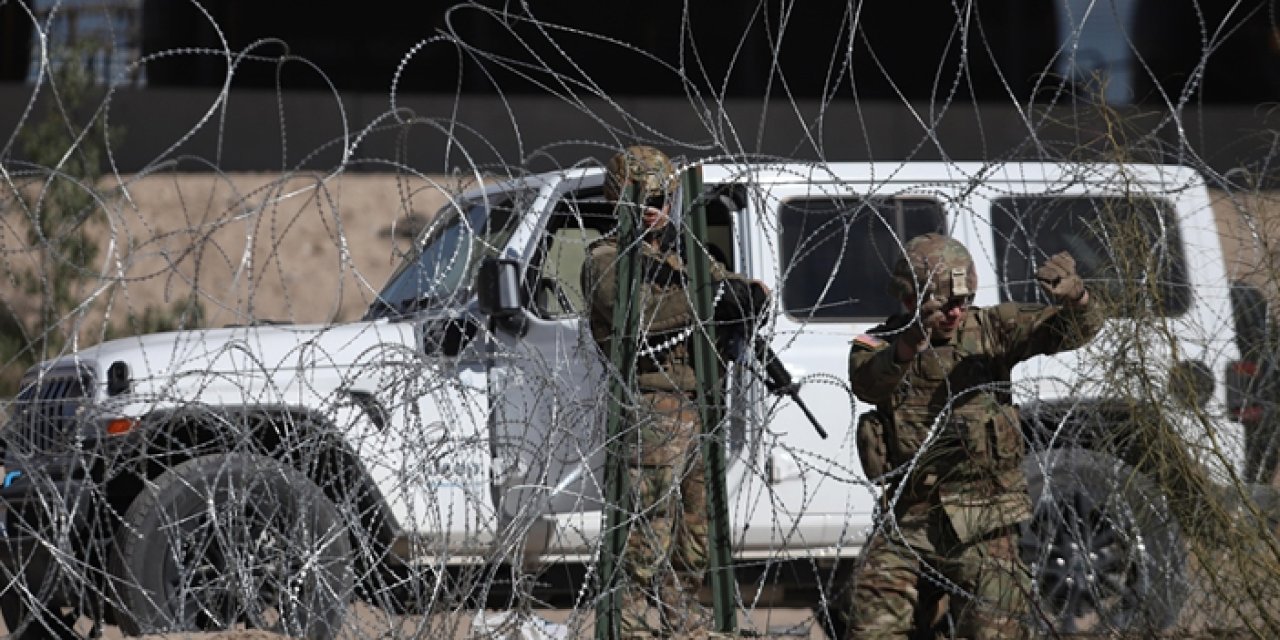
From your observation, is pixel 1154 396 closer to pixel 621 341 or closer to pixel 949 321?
pixel 949 321

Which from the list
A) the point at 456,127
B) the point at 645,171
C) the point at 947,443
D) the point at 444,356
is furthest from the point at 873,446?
the point at 456,127

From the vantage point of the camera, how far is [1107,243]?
4.57 meters

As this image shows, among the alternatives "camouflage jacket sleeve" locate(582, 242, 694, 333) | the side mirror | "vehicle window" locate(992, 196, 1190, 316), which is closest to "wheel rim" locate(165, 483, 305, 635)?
the side mirror

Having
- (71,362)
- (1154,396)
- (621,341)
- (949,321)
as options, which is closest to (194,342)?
(71,362)

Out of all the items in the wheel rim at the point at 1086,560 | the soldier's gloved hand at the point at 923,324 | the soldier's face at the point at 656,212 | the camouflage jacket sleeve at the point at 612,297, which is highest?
the soldier's face at the point at 656,212

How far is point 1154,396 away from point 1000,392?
0.39 meters

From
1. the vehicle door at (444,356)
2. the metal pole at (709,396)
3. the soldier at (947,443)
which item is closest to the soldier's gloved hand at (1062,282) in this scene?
the soldier at (947,443)

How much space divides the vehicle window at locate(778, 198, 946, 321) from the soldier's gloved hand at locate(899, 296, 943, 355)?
1892 mm

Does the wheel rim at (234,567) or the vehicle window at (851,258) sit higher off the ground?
the vehicle window at (851,258)

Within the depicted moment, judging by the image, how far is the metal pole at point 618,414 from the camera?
14.5 feet

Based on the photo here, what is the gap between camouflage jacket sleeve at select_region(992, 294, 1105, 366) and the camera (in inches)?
168

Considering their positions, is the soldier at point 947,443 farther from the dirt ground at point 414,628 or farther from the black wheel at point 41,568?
the black wheel at point 41,568

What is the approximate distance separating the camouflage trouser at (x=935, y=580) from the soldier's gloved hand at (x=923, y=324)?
1.45ft

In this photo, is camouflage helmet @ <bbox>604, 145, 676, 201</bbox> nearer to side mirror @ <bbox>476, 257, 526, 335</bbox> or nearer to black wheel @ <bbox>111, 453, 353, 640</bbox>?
side mirror @ <bbox>476, 257, 526, 335</bbox>
